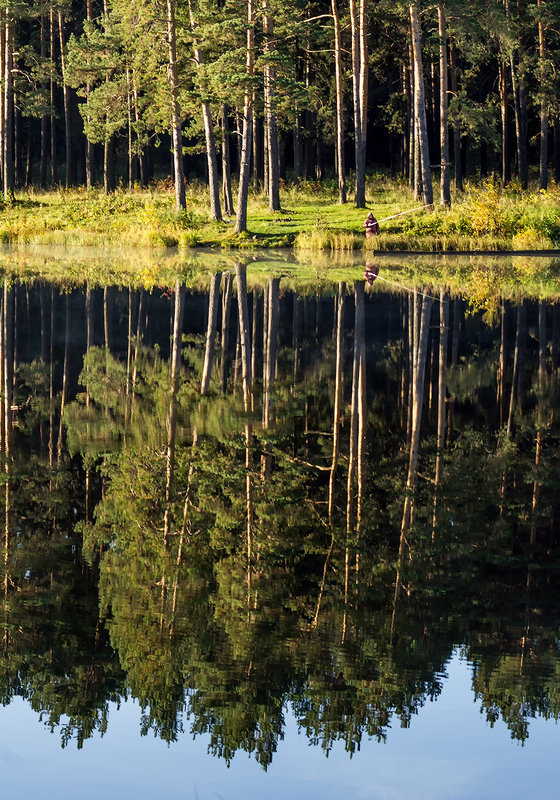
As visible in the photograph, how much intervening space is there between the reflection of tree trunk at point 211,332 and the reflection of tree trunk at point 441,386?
2.87 m

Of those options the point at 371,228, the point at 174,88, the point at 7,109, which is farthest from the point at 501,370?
the point at 7,109

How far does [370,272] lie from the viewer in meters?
31.9

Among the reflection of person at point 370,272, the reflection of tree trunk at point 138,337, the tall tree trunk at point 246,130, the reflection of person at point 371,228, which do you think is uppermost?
the tall tree trunk at point 246,130

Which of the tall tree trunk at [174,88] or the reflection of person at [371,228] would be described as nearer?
the reflection of person at [371,228]

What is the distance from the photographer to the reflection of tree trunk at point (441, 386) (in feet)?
31.3

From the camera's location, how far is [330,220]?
4484cm

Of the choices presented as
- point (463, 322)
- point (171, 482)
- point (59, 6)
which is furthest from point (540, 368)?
point (59, 6)

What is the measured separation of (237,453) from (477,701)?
541 cm

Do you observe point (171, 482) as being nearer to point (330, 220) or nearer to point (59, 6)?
point (330, 220)

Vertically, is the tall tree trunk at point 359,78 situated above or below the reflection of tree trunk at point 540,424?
above

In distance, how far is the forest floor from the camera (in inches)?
1544

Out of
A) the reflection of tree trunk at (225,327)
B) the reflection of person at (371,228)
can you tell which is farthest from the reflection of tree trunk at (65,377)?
the reflection of person at (371,228)

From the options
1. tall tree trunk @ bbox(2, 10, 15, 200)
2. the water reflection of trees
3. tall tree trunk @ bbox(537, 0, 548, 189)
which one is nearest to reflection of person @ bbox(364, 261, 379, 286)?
the water reflection of trees

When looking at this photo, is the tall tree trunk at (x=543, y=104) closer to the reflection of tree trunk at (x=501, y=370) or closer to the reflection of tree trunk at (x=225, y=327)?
the reflection of tree trunk at (x=225, y=327)
